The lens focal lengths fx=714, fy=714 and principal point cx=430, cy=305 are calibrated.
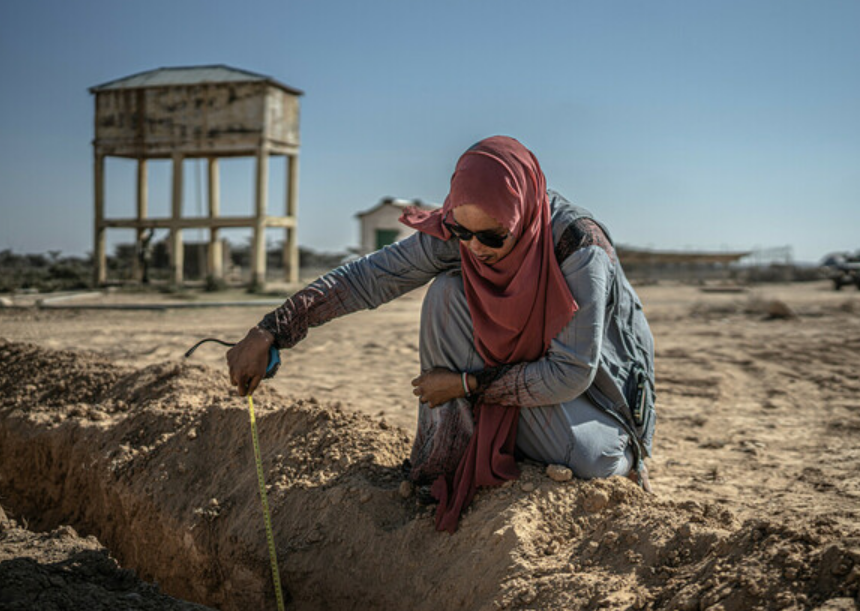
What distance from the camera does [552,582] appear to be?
2016 mm

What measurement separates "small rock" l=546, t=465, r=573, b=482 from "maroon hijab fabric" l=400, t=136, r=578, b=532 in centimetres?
12

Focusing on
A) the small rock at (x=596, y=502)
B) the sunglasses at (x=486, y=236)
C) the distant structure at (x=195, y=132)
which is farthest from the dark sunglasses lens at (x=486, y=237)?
the distant structure at (x=195, y=132)

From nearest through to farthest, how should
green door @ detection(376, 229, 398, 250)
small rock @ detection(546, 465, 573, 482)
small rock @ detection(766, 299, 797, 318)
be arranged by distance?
small rock @ detection(546, 465, 573, 482), small rock @ detection(766, 299, 797, 318), green door @ detection(376, 229, 398, 250)

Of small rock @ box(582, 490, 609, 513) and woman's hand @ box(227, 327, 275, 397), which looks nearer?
small rock @ box(582, 490, 609, 513)

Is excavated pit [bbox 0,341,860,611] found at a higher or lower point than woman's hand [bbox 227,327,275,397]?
lower

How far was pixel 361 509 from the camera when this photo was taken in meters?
2.59

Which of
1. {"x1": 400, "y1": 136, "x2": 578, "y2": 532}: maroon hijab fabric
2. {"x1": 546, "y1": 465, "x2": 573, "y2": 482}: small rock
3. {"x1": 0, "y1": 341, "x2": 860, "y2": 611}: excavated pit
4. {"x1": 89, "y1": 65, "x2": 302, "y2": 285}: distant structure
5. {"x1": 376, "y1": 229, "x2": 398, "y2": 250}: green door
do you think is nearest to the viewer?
{"x1": 0, "y1": 341, "x2": 860, "y2": 611}: excavated pit

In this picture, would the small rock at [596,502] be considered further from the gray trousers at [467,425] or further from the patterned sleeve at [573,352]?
the patterned sleeve at [573,352]

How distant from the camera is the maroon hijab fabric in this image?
2275 millimetres

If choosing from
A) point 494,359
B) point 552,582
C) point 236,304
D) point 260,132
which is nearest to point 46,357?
point 494,359

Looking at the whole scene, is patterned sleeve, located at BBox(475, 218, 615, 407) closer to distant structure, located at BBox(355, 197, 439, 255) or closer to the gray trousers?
the gray trousers

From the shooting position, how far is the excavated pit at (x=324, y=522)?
187cm

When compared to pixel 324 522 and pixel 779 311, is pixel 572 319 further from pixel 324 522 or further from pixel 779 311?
pixel 779 311

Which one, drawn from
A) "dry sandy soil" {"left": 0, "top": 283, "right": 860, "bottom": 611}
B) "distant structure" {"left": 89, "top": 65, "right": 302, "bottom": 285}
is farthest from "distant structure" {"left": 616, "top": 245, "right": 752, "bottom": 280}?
"dry sandy soil" {"left": 0, "top": 283, "right": 860, "bottom": 611}
